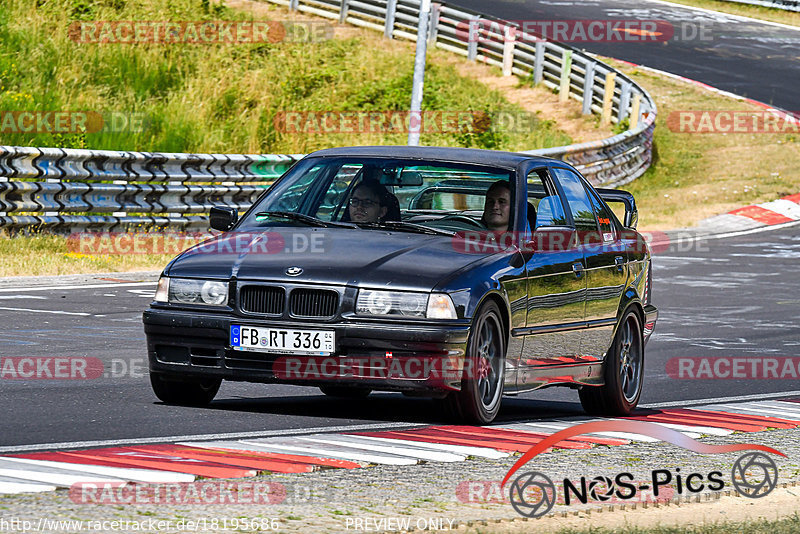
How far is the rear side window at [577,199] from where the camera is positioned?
32.0 ft

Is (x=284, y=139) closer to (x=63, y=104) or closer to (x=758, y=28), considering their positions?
(x=63, y=104)

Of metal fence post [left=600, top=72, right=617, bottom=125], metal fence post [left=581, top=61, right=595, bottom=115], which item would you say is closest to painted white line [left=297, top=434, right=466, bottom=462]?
metal fence post [left=600, top=72, right=617, bottom=125]

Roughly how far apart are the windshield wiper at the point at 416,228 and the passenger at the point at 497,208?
1.05 feet

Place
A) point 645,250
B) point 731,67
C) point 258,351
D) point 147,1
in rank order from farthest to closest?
point 731,67 < point 147,1 < point 645,250 < point 258,351

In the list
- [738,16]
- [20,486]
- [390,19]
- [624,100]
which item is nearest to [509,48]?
[390,19]

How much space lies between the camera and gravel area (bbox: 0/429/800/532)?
5293 mm

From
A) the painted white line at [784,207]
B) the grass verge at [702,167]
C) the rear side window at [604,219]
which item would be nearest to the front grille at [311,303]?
the rear side window at [604,219]

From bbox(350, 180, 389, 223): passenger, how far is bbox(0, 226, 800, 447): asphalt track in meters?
1.17

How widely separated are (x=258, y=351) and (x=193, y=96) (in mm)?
24260

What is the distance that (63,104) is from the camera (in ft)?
90.6

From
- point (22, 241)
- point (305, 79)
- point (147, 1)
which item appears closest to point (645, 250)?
point (22, 241)

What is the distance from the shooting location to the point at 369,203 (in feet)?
29.8

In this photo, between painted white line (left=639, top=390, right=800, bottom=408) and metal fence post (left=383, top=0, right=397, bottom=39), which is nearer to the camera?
painted white line (left=639, top=390, right=800, bottom=408)

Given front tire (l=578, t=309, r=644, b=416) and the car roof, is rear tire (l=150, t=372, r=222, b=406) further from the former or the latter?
front tire (l=578, t=309, r=644, b=416)
